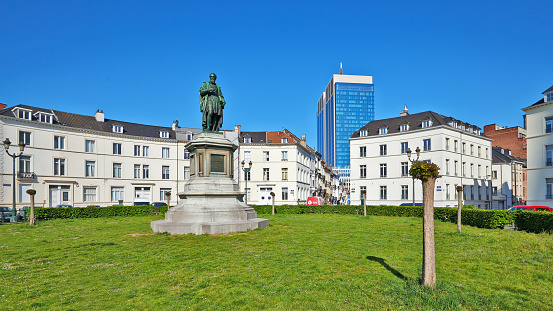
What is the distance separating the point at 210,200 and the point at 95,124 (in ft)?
139

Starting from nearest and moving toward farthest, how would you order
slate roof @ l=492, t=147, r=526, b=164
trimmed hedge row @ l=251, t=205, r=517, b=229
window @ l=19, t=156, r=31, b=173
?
trimmed hedge row @ l=251, t=205, r=517, b=229
window @ l=19, t=156, r=31, b=173
slate roof @ l=492, t=147, r=526, b=164

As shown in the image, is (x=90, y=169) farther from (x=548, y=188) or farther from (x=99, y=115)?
(x=548, y=188)

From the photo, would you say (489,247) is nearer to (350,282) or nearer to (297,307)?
(350,282)

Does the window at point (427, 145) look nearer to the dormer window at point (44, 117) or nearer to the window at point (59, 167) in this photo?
the window at point (59, 167)

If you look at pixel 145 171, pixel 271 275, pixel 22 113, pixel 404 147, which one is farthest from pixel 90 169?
pixel 271 275

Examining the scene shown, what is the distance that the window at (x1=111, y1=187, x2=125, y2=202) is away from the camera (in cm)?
4869

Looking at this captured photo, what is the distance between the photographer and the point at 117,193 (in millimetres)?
49156

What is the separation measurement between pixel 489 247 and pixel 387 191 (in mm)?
39055

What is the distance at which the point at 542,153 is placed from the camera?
3703 cm

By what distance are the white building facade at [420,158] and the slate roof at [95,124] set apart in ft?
108

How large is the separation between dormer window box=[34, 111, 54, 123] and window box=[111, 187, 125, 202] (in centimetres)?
1236

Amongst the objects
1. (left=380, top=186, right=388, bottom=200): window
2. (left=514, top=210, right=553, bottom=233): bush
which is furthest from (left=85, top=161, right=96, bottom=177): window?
(left=514, top=210, right=553, bottom=233): bush

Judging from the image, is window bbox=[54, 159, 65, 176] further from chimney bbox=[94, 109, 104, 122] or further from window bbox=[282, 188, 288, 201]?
window bbox=[282, 188, 288, 201]

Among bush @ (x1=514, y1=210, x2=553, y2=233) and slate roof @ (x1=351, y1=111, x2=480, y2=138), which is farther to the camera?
slate roof @ (x1=351, y1=111, x2=480, y2=138)
